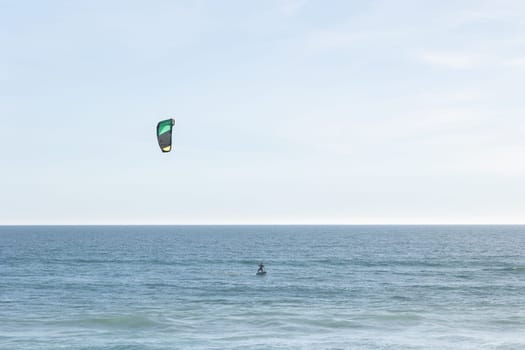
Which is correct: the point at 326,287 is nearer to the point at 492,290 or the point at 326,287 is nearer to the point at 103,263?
the point at 492,290

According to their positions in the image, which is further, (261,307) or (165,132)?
(261,307)

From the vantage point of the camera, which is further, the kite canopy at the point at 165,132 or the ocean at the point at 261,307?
the ocean at the point at 261,307

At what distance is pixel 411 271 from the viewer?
3270 inches

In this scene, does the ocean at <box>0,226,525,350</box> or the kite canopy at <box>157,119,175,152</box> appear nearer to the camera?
the kite canopy at <box>157,119,175,152</box>

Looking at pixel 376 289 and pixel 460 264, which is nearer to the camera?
pixel 376 289

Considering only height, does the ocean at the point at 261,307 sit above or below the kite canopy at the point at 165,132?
below

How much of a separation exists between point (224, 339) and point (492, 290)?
35488mm

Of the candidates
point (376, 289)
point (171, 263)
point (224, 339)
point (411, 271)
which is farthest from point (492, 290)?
point (171, 263)

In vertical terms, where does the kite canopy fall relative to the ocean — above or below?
above

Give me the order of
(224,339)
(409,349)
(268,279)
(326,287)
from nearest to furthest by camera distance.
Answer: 1. (409,349)
2. (224,339)
3. (326,287)
4. (268,279)

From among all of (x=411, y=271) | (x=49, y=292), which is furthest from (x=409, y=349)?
(x=411, y=271)

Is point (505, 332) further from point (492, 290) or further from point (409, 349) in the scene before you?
point (492, 290)

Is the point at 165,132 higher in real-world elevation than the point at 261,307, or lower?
higher

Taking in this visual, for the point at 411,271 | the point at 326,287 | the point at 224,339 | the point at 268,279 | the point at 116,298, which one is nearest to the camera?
the point at 224,339
